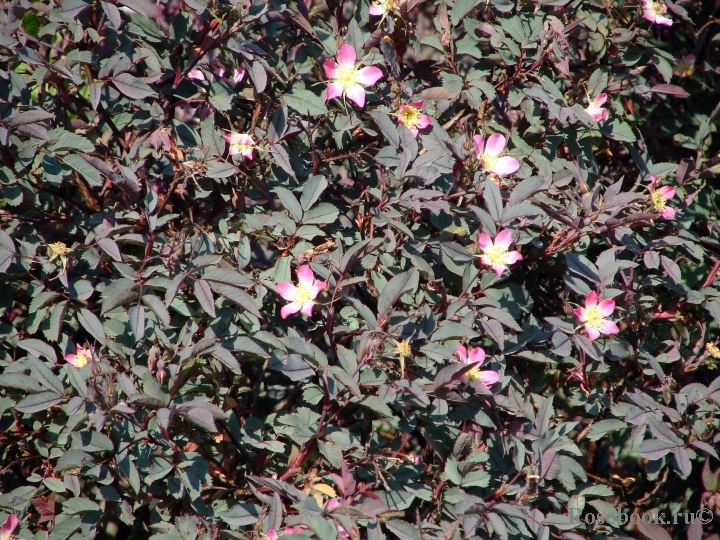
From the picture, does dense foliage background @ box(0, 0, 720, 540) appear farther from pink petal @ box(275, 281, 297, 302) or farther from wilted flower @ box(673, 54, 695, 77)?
wilted flower @ box(673, 54, 695, 77)

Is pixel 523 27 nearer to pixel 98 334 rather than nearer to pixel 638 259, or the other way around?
pixel 638 259

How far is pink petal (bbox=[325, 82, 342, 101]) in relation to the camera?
1478 millimetres

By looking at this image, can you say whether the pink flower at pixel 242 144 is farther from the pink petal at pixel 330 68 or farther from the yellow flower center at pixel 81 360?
the yellow flower center at pixel 81 360

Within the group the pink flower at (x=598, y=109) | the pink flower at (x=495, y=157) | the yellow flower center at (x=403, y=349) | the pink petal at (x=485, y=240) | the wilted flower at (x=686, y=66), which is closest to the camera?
the yellow flower center at (x=403, y=349)

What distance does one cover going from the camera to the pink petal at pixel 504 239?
1412 mm

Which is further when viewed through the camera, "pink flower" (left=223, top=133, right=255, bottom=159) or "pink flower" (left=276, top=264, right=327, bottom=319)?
"pink flower" (left=223, top=133, right=255, bottom=159)

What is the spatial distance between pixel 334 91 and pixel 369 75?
0.32 ft

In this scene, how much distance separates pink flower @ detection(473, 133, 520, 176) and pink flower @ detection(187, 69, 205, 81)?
73 centimetres

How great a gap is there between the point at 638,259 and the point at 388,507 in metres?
1.00

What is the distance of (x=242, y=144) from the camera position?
4.99ft

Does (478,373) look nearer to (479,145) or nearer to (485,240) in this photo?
(485,240)

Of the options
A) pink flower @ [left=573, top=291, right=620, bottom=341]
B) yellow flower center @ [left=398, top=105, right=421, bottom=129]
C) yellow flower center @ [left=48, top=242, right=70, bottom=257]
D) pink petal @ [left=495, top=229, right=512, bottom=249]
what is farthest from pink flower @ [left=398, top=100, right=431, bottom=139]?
yellow flower center @ [left=48, top=242, right=70, bottom=257]

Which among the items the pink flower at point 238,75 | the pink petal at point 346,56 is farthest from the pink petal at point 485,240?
the pink flower at point 238,75

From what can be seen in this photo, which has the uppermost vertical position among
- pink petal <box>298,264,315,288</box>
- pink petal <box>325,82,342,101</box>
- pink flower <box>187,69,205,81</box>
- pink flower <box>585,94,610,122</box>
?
pink flower <box>585,94,610,122</box>
